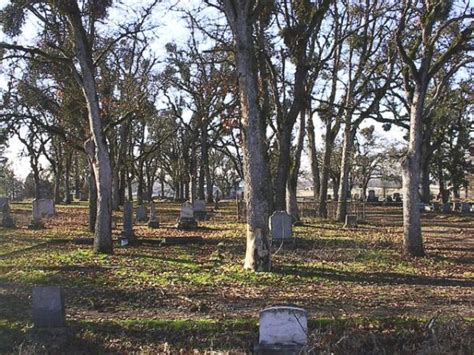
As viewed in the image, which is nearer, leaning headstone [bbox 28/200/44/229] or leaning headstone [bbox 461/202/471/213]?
leaning headstone [bbox 28/200/44/229]

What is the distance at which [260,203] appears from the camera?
37.9 ft

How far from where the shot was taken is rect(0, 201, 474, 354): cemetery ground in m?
6.93

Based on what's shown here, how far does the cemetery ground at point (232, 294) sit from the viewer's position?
22.7ft

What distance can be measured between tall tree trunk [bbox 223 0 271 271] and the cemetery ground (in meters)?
0.61

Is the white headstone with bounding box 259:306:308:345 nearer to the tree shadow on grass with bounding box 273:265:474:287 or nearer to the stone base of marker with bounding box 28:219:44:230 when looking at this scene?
the tree shadow on grass with bounding box 273:265:474:287

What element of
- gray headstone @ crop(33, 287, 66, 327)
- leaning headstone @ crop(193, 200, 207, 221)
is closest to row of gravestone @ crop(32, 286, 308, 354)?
gray headstone @ crop(33, 287, 66, 327)

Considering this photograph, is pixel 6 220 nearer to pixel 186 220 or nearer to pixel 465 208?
pixel 186 220

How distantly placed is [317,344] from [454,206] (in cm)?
3997

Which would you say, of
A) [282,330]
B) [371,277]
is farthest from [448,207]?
[282,330]

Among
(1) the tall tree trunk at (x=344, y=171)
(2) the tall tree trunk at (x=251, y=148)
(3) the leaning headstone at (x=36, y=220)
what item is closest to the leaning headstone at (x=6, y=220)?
(3) the leaning headstone at (x=36, y=220)

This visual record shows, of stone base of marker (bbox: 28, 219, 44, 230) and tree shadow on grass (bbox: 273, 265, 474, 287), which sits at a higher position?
stone base of marker (bbox: 28, 219, 44, 230)

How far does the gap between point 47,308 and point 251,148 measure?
5898mm

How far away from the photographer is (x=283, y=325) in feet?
20.3

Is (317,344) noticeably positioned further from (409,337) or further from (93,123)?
(93,123)
